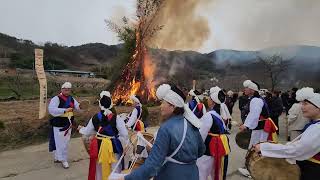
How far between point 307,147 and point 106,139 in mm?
3169

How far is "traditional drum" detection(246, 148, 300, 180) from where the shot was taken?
416 centimetres

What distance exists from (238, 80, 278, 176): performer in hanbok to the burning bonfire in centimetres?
1122

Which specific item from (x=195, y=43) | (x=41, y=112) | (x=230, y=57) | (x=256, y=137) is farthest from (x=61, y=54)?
(x=256, y=137)

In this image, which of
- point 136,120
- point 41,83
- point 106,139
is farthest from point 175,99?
point 41,83

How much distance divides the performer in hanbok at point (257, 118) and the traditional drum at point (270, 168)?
118 inches

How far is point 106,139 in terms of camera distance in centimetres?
605

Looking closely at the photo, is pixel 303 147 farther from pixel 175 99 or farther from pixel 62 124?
pixel 62 124

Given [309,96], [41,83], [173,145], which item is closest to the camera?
[173,145]

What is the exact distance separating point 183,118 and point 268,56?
30952 mm

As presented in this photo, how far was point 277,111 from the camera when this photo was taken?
38.5 feet

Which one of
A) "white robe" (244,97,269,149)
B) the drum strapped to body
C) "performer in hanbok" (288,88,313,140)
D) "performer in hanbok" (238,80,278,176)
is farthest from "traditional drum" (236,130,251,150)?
"performer in hanbok" (288,88,313,140)

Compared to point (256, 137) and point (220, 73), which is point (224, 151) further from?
point (220, 73)

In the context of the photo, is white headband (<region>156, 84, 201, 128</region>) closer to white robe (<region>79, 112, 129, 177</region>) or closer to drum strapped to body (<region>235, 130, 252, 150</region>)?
white robe (<region>79, 112, 129, 177</region>)

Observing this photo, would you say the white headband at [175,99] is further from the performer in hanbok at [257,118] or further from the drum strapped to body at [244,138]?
the drum strapped to body at [244,138]
